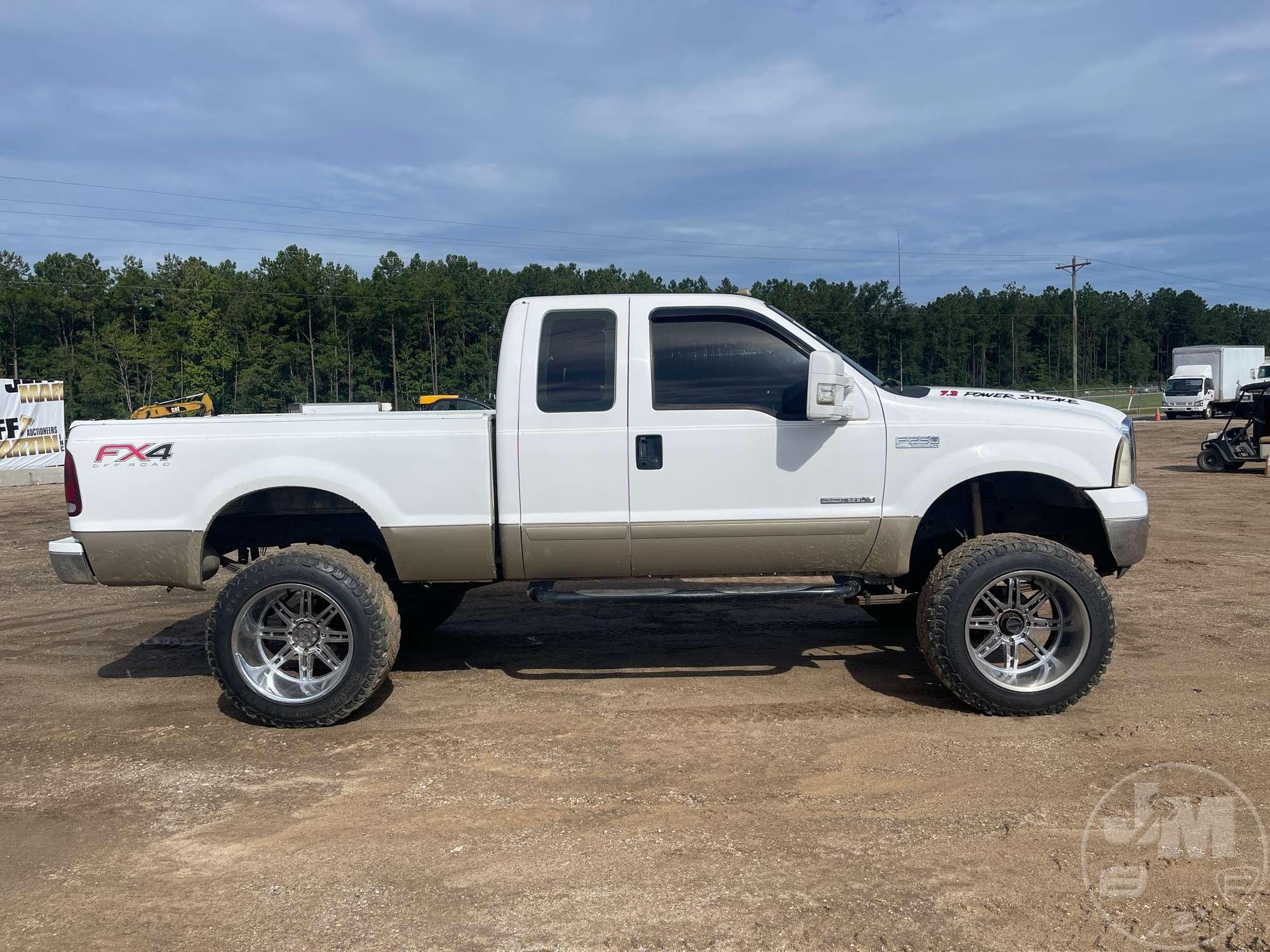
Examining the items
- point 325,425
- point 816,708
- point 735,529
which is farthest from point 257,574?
point 816,708

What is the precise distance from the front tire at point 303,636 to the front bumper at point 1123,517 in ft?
12.7

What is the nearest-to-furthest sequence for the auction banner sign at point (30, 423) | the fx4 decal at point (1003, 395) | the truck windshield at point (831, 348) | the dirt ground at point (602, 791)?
the dirt ground at point (602, 791) → the truck windshield at point (831, 348) → the fx4 decal at point (1003, 395) → the auction banner sign at point (30, 423)

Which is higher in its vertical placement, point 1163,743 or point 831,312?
point 831,312

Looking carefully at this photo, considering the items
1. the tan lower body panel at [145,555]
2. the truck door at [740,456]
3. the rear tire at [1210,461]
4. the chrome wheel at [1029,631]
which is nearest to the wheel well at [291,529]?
the tan lower body panel at [145,555]

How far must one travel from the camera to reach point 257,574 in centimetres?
522

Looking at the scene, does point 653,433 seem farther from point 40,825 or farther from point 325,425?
Answer: point 40,825

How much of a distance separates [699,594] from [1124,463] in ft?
7.85

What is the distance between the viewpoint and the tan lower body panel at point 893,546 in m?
5.32

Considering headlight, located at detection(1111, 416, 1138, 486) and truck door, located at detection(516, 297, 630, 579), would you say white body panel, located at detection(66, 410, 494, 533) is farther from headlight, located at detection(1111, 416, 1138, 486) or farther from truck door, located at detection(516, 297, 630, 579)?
headlight, located at detection(1111, 416, 1138, 486)

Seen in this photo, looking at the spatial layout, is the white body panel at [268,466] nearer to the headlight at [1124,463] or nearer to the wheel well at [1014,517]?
the wheel well at [1014,517]

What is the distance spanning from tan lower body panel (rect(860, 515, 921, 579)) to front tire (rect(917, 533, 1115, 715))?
209 millimetres

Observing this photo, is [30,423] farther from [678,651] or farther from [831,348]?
[831,348]

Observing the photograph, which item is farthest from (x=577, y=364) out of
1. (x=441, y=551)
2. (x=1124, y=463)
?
(x=1124, y=463)

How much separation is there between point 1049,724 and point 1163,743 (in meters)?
0.52
